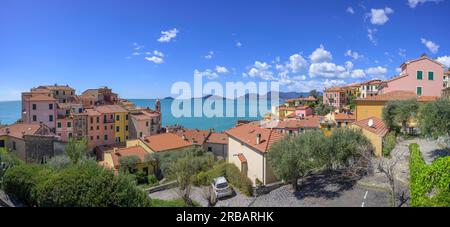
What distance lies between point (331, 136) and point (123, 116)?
27401 mm

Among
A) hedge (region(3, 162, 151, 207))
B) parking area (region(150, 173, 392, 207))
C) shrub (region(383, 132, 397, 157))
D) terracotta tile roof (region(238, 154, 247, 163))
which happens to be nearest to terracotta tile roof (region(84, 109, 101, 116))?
parking area (region(150, 173, 392, 207))

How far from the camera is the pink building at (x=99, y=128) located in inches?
1275

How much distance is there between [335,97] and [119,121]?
123 ft

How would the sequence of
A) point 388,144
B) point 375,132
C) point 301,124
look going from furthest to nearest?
point 301,124, point 375,132, point 388,144

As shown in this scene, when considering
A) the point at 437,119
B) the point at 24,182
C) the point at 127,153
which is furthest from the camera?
the point at 127,153

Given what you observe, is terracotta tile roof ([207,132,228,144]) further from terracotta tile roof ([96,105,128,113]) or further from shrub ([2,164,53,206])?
shrub ([2,164,53,206])

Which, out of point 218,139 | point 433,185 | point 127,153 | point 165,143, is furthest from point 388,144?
point 127,153

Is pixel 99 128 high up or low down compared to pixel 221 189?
up

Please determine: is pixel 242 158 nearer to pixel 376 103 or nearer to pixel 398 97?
pixel 376 103

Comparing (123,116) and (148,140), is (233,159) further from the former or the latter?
(123,116)

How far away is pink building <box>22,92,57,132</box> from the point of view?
29.7 m

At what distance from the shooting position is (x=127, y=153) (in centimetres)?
2320

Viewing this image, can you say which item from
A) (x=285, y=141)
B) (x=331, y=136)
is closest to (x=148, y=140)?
(x=285, y=141)
